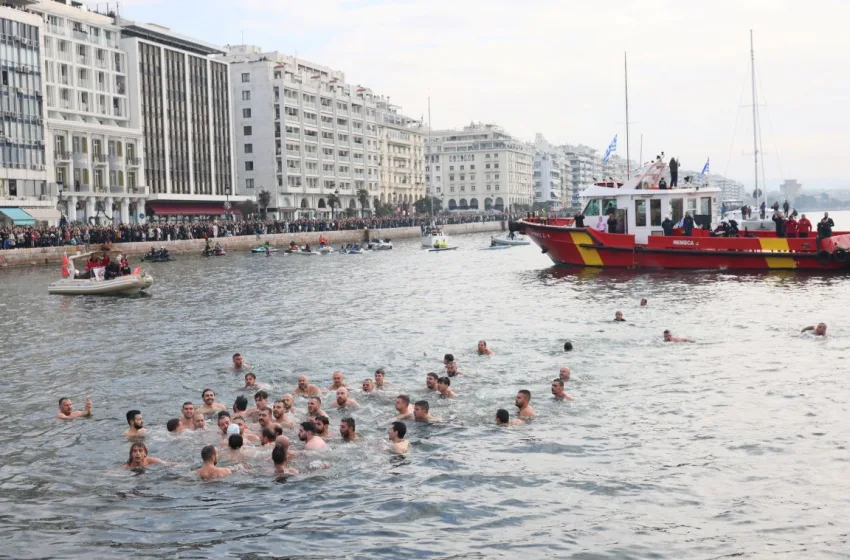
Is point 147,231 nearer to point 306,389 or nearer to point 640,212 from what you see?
point 640,212

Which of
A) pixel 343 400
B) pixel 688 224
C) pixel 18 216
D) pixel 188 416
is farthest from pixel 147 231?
pixel 188 416

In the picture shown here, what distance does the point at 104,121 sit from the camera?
328ft

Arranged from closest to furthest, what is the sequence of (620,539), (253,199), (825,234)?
(620,539) < (825,234) < (253,199)

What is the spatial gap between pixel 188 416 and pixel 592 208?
32688 mm

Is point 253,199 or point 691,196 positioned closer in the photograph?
point 691,196

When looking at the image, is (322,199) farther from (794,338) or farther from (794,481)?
(794,481)

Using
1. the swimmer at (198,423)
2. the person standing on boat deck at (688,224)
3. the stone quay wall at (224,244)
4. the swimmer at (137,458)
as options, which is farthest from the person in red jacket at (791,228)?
the stone quay wall at (224,244)

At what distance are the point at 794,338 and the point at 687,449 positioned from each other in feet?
40.1

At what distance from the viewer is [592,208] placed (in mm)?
46625

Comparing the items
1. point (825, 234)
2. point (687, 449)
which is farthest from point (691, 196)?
point (687, 449)

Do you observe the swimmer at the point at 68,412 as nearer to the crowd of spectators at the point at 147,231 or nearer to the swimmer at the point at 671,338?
the swimmer at the point at 671,338

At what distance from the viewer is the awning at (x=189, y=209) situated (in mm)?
105375

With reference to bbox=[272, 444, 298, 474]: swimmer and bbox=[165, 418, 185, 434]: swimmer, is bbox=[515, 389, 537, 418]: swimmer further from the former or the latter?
bbox=[165, 418, 185, 434]: swimmer

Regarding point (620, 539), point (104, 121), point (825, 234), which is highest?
point (104, 121)
